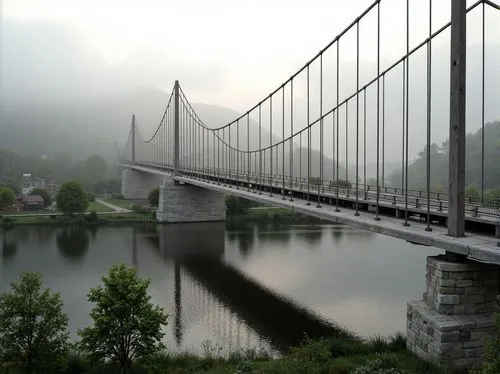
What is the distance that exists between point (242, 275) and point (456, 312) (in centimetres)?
1306

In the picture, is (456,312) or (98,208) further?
(98,208)

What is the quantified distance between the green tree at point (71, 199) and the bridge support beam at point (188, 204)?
5984mm

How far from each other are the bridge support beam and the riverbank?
25957mm

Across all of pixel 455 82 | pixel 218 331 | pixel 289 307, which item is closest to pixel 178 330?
A: pixel 218 331

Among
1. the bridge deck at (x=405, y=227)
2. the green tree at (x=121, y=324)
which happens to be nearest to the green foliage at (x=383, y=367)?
the bridge deck at (x=405, y=227)

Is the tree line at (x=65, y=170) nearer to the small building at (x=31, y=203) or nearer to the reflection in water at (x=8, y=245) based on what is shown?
the small building at (x=31, y=203)

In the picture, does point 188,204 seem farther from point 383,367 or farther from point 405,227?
point 383,367

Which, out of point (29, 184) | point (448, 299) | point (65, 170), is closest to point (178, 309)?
point (448, 299)

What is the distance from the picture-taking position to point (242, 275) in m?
21.3

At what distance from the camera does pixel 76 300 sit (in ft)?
53.5

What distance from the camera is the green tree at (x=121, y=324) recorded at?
9938 millimetres

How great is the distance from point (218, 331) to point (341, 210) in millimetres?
5220

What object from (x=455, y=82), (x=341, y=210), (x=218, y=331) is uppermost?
(x=455, y=82)

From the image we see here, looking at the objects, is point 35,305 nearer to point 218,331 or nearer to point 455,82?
point 218,331
